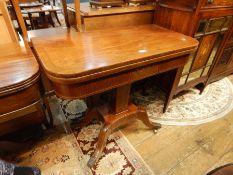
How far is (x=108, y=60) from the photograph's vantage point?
750 mm

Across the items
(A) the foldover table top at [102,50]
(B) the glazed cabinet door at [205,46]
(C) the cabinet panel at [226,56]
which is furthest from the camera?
(C) the cabinet panel at [226,56]

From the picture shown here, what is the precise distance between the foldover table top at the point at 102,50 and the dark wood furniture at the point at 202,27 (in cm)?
17

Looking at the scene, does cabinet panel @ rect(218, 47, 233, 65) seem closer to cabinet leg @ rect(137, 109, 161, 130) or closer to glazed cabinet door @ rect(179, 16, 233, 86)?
glazed cabinet door @ rect(179, 16, 233, 86)

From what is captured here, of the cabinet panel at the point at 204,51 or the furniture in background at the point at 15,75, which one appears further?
the cabinet panel at the point at 204,51

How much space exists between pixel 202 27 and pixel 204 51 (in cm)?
30

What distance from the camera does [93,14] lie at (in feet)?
3.74

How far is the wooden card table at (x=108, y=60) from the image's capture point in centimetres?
70

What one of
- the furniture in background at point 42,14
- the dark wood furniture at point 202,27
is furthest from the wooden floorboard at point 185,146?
the furniture in background at point 42,14

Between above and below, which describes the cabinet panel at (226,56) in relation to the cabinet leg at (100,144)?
above

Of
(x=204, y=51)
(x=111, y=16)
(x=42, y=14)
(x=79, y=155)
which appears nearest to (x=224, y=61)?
(x=204, y=51)

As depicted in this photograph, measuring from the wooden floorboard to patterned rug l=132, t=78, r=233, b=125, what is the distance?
83mm

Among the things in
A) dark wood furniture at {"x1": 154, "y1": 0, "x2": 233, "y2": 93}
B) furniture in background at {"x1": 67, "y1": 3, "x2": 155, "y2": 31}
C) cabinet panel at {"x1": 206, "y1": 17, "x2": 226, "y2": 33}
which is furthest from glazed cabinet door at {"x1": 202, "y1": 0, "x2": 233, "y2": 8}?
furniture in background at {"x1": 67, "y1": 3, "x2": 155, "y2": 31}

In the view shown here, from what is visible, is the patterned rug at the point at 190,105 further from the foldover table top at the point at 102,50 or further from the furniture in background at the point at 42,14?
the furniture in background at the point at 42,14

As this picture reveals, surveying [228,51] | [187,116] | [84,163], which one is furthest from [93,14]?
[228,51]
